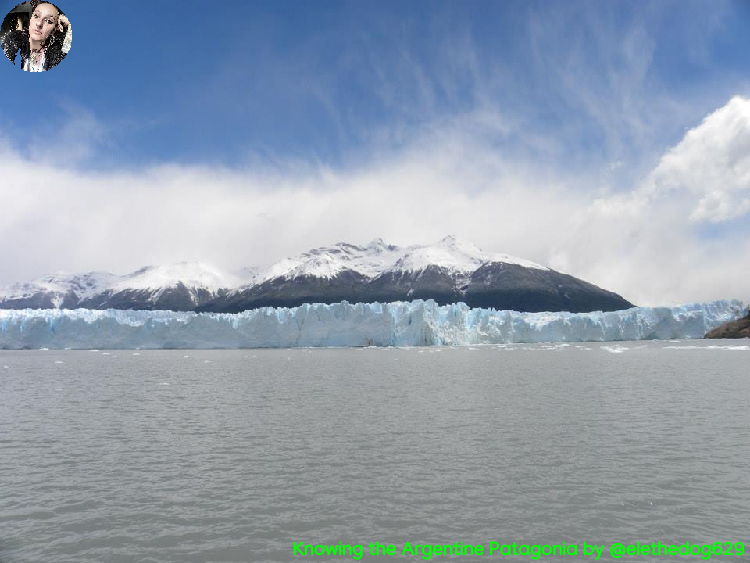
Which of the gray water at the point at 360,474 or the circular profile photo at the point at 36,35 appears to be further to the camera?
the gray water at the point at 360,474

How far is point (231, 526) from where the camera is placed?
8289 millimetres

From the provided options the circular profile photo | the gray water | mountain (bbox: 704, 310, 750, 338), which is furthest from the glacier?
the circular profile photo

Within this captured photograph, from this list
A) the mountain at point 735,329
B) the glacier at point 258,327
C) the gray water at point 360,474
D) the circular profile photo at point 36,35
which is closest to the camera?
the circular profile photo at point 36,35

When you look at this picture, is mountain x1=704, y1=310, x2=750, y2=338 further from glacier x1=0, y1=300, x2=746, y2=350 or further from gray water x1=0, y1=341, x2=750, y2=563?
gray water x1=0, y1=341, x2=750, y2=563

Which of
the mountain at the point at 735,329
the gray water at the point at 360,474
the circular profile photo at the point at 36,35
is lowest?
the gray water at the point at 360,474

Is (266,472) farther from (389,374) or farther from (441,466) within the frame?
(389,374)

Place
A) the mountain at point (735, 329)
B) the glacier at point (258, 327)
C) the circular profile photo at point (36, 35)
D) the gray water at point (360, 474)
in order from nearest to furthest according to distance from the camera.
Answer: the circular profile photo at point (36, 35) → the gray water at point (360, 474) → the glacier at point (258, 327) → the mountain at point (735, 329)

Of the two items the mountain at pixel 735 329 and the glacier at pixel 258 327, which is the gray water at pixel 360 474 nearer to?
the glacier at pixel 258 327

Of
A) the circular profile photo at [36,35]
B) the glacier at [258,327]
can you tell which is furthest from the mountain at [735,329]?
the circular profile photo at [36,35]

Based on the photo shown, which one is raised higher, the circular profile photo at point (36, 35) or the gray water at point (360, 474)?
the circular profile photo at point (36, 35)

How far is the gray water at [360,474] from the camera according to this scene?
792cm

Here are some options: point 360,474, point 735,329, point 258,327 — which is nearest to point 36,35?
point 360,474

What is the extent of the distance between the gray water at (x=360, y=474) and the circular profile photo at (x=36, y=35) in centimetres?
613

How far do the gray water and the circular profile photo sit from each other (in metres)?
6.13
